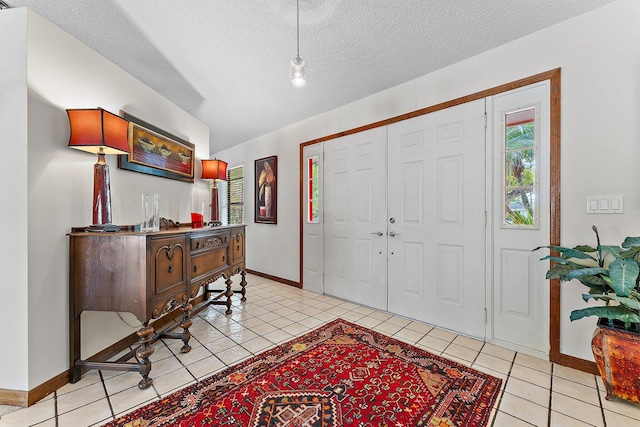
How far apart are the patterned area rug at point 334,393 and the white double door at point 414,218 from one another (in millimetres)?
741

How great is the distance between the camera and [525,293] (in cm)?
225

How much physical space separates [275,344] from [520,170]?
2.60 metres

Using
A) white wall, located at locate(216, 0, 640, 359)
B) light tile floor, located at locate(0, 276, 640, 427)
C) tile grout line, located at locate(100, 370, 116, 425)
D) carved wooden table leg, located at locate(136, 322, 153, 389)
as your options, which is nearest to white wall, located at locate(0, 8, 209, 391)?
tile grout line, located at locate(100, 370, 116, 425)

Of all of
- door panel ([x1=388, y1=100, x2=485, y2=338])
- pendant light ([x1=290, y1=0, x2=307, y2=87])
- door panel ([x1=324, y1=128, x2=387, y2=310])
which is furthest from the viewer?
door panel ([x1=324, y1=128, x2=387, y2=310])

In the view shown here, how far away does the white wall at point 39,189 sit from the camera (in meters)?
1.63

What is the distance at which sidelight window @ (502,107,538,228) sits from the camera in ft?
7.33

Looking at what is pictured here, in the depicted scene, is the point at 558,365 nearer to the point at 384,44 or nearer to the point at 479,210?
the point at 479,210

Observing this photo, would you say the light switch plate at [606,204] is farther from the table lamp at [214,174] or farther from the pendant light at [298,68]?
the table lamp at [214,174]

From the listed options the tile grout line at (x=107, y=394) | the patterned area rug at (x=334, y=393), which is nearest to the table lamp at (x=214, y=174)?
the tile grout line at (x=107, y=394)

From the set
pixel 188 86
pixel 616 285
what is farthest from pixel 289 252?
pixel 616 285

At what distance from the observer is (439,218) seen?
274 cm

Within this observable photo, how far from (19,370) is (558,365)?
365 centimetres

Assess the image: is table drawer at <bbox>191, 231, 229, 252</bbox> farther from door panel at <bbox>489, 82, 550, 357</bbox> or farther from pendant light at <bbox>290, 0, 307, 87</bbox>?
door panel at <bbox>489, 82, 550, 357</bbox>

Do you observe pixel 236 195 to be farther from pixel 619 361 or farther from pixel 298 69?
pixel 619 361
